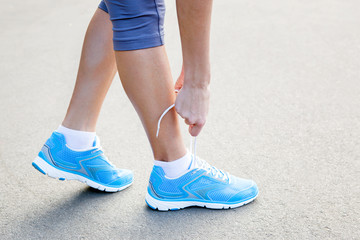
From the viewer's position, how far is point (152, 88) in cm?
124

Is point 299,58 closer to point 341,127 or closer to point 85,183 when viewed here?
point 341,127

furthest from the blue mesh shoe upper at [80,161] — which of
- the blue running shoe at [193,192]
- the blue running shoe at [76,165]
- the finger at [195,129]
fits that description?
the finger at [195,129]

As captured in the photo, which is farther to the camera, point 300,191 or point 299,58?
point 299,58

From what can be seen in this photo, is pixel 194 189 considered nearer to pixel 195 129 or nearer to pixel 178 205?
pixel 178 205

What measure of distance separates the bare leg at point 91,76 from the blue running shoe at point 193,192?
252mm

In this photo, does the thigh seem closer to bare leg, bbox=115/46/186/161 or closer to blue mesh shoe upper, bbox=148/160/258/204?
bare leg, bbox=115/46/186/161

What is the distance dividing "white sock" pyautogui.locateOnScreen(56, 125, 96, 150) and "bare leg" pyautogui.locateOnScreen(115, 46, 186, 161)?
8.7 inches

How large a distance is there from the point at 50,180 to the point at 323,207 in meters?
0.82

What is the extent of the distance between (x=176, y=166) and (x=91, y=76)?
35 cm

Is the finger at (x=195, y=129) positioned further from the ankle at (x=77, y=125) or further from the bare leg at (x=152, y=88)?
the ankle at (x=77, y=125)

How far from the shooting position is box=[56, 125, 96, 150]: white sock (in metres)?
1.41

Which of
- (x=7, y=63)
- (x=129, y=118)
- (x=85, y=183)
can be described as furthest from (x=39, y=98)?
(x=85, y=183)

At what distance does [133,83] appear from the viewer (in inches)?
48.6

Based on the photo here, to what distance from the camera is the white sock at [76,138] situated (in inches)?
55.5
